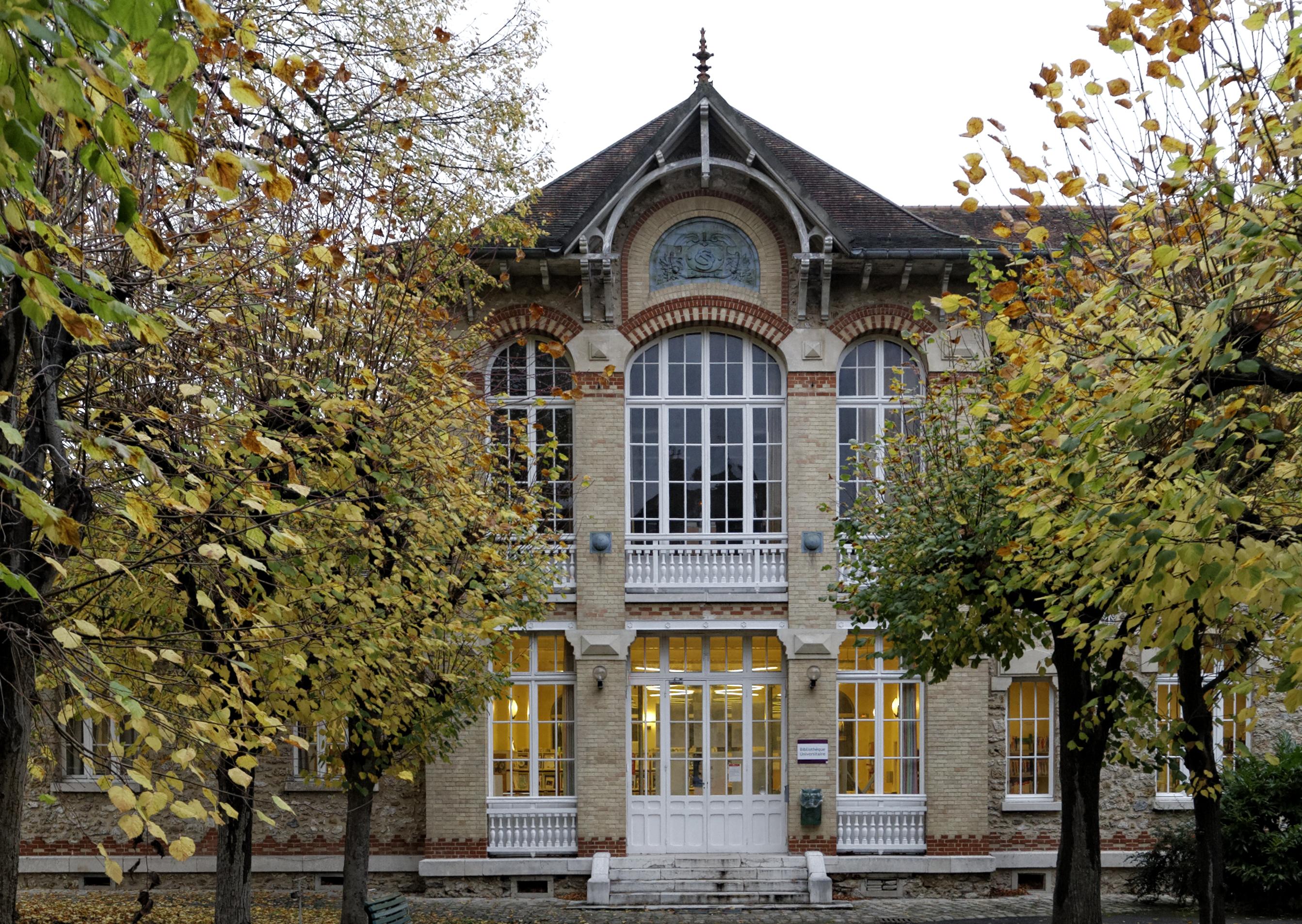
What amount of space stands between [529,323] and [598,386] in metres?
1.47

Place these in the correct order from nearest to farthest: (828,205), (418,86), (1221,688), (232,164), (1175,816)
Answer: (232,164) → (1221,688) → (418,86) → (1175,816) → (828,205)

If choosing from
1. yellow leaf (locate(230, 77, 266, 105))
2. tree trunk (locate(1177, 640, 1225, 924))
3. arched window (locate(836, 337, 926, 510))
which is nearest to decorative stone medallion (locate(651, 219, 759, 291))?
arched window (locate(836, 337, 926, 510))

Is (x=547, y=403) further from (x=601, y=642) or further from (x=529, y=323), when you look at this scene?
(x=601, y=642)

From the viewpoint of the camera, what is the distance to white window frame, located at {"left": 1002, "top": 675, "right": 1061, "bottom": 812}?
1886 centimetres

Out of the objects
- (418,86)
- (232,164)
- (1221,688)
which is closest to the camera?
(232,164)

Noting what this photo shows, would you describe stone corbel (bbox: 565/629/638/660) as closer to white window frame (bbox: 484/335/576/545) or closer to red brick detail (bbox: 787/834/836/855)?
white window frame (bbox: 484/335/576/545)

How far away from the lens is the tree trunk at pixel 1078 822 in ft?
41.9

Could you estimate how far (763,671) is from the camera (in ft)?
63.6

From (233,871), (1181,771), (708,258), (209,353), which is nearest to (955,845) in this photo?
(1181,771)

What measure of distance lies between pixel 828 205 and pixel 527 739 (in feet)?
32.4

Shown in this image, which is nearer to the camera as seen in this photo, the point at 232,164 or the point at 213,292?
the point at 232,164

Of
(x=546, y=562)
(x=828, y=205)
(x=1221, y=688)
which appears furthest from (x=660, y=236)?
(x=1221, y=688)

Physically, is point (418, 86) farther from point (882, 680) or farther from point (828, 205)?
point (882, 680)

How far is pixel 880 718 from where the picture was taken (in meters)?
19.2
